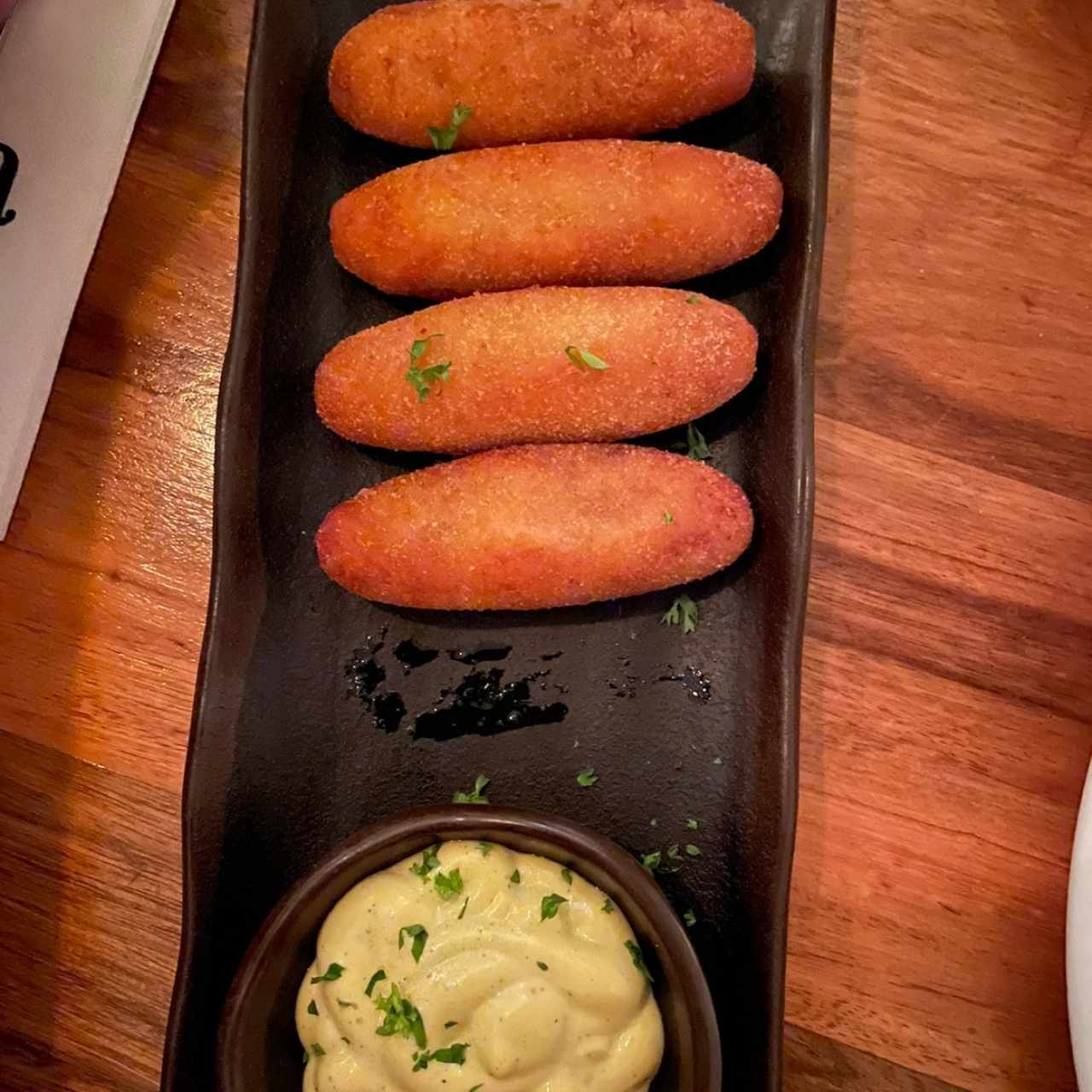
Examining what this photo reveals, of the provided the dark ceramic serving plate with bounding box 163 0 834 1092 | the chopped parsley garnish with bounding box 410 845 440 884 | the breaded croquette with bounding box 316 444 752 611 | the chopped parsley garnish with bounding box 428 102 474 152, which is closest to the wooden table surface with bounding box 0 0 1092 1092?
the dark ceramic serving plate with bounding box 163 0 834 1092

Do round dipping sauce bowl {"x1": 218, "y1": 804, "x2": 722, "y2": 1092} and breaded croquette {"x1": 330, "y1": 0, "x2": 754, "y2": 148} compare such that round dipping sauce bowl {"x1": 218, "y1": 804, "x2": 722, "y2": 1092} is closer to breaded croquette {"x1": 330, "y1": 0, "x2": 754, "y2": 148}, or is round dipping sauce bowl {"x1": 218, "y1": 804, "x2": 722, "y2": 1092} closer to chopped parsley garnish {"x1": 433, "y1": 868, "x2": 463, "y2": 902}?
chopped parsley garnish {"x1": 433, "y1": 868, "x2": 463, "y2": 902}

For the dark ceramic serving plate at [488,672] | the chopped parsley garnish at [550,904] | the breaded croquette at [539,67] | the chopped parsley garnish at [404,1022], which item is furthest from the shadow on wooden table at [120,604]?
the chopped parsley garnish at [550,904]

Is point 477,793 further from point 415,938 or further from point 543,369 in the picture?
point 543,369

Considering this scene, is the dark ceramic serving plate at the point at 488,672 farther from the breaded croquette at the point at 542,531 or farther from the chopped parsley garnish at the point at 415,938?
the chopped parsley garnish at the point at 415,938

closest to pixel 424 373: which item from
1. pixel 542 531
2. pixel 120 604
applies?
pixel 542 531

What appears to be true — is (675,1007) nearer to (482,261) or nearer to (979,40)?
(482,261)

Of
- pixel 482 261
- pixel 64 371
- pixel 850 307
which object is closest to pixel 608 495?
pixel 482 261

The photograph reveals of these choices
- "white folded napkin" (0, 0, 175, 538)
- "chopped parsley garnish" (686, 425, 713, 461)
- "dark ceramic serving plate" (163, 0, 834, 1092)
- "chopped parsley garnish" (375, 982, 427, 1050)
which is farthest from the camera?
"white folded napkin" (0, 0, 175, 538)
